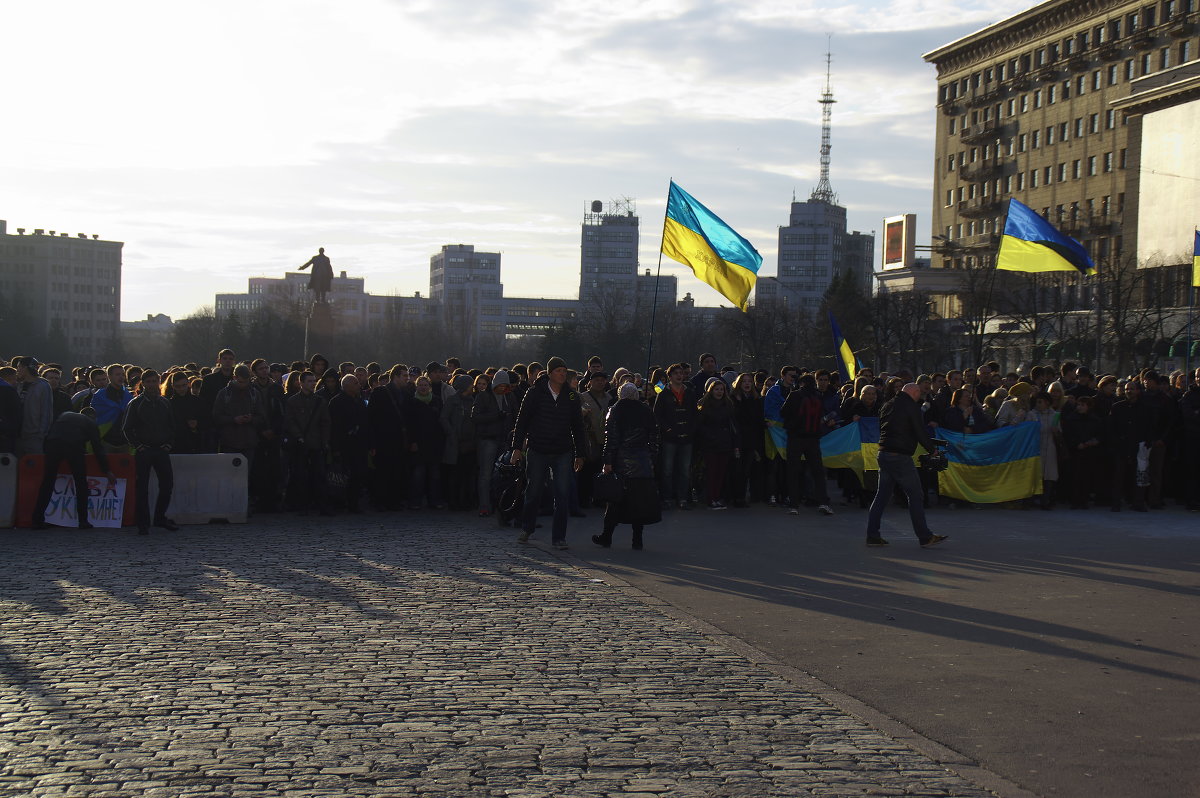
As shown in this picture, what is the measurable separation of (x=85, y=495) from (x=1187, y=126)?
61.0 m

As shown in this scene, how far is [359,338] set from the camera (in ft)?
420

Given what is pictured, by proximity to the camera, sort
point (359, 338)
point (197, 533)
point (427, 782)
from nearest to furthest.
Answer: point (427, 782) < point (197, 533) < point (359, 338)

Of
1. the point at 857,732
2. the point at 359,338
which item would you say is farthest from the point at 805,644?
the point at 359,338

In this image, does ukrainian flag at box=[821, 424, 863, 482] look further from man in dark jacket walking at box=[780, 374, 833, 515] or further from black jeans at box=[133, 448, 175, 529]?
black jeans at box=[133, 448, 175, 529]

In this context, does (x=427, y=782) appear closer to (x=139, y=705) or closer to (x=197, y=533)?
(x=139, y=705)

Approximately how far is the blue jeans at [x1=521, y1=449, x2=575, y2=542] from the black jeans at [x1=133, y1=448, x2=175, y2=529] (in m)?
4.25

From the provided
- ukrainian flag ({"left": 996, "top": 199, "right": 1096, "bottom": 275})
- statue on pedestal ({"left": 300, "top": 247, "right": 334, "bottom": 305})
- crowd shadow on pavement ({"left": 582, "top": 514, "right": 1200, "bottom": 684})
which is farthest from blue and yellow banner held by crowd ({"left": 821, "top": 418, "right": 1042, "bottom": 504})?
statue on pedestal ({"left": 300, "top": 247, "right": 334, "bottom": 305})

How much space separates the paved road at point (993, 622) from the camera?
6.65m

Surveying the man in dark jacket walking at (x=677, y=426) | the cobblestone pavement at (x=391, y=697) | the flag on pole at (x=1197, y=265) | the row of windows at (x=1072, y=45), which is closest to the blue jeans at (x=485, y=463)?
the man in dark jacket walking at (x=677, y=426)

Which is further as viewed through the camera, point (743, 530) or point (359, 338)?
point (359, 338)

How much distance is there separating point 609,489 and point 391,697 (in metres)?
6.43

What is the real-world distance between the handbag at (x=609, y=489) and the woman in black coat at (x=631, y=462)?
0.08 m

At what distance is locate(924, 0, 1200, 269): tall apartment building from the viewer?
83438 mm

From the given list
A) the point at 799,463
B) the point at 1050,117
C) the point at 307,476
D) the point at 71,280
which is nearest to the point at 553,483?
the point at 307,476
